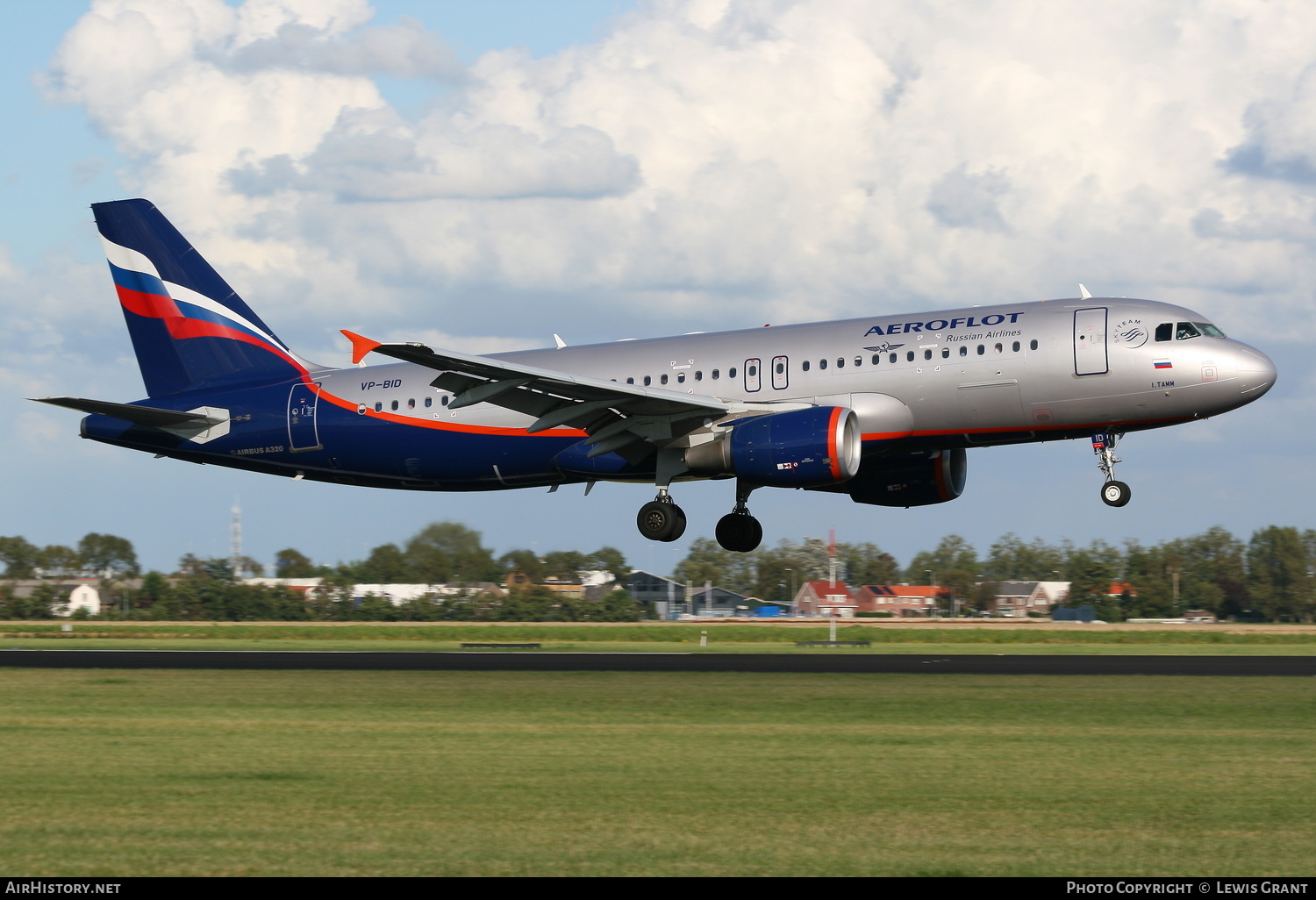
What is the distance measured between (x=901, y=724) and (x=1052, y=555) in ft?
230

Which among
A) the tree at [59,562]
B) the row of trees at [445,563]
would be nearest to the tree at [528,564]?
the row of trees at [445,563]

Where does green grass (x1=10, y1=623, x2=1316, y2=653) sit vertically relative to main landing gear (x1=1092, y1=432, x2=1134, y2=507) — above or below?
below

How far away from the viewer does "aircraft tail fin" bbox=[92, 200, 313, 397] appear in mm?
40094

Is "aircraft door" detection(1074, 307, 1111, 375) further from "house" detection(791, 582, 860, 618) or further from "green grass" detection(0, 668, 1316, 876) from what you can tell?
"house" detection(791, 582, 860, 618)

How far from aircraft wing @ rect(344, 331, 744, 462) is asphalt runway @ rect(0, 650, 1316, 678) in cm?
545

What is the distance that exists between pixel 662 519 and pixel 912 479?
7.07 metres

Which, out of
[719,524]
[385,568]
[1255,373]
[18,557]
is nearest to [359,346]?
[719,524]

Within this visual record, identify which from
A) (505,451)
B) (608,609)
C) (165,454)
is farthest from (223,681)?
(608,609)

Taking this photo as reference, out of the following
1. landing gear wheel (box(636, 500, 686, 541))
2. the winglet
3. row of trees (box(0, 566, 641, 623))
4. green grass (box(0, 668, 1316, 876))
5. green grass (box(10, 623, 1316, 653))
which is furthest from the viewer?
row of trees (box(0, 566, 641, 623))

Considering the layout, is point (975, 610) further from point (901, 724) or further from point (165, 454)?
point (901, 724)

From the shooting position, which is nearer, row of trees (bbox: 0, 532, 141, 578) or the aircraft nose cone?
the aircraft nose cone

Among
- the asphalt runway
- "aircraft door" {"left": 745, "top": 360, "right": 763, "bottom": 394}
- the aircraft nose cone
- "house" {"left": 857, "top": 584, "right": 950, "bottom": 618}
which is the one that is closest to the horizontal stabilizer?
the asphalt runway

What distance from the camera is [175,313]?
40625 millimetres

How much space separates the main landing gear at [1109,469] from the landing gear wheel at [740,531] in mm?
9111
